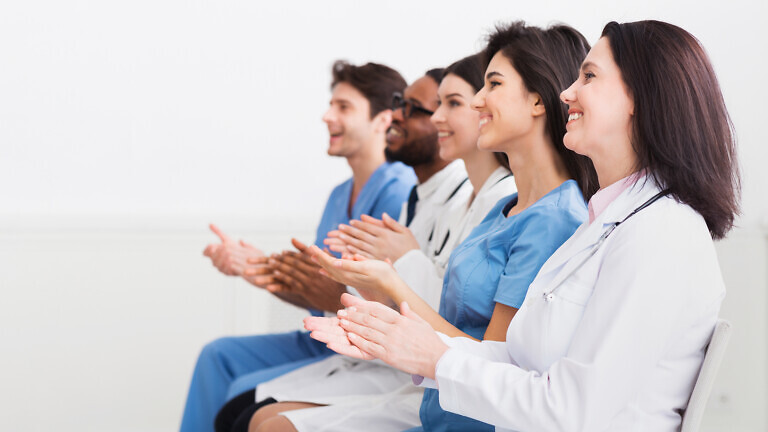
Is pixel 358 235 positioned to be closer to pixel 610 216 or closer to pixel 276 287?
pixel 276 287

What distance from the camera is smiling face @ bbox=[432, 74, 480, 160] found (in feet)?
6.63

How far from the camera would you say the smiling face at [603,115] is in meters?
1.23

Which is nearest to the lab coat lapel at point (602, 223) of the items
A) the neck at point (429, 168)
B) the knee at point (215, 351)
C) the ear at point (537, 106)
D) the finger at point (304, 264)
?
the ear at point (537, 106)

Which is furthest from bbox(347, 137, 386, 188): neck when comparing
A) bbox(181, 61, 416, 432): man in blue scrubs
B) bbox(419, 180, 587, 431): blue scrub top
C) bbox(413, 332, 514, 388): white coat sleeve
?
bbox(413, 332, 514, 388): white coat sleeve

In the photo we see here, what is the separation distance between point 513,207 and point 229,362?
127cm

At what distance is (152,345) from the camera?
11.6 feet

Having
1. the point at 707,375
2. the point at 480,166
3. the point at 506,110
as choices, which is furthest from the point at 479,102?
the point at 707,375

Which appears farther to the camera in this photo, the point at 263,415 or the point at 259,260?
the point at 259,260

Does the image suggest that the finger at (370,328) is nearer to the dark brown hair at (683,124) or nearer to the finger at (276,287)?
the dark brown hair at (683,124)

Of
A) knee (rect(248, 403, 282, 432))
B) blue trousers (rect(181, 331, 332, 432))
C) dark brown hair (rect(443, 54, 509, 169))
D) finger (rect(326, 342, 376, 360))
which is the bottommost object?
blue trousers (rect(181, 331, 332, 432))

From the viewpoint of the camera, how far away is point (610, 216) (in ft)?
3.91

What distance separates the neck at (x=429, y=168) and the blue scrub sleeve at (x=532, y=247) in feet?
3.12

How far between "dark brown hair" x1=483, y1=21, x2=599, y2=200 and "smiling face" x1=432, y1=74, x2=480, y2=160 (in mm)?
347

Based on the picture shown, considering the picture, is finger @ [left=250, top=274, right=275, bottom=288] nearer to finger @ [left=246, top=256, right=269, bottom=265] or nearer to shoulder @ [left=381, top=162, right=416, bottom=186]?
finger @ [left=246, top=256, right=269, bottom=265]
